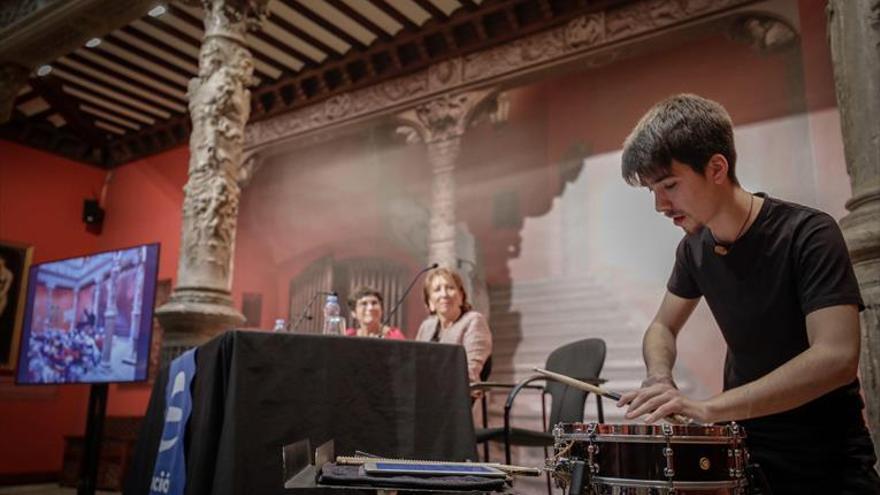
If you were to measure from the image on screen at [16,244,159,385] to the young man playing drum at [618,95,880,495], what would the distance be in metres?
3.68

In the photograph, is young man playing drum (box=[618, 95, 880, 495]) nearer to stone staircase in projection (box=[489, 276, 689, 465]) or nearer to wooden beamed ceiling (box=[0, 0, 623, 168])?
stone staircase in projection (box=[489, 276, 689, 465])

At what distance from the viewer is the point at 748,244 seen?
1.49 m

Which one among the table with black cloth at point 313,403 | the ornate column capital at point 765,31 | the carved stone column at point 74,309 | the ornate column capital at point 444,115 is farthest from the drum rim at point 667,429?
the ornate column capital at point 444,115

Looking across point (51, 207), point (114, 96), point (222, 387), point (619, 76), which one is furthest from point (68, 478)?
point (619, 76)

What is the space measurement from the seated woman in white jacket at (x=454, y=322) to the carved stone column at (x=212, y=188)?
127cm

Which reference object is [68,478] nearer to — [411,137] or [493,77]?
[411,137]

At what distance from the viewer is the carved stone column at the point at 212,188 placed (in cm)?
418

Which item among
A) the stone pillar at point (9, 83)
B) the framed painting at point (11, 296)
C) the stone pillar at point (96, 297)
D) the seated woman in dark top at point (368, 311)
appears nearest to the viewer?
the seated woman in dark top at point (368, 311)

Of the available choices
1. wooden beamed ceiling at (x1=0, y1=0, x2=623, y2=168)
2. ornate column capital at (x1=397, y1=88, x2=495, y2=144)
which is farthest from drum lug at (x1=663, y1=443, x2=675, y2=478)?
ornate column capital at (x1=397, y1=88, x2=495, y2=144)

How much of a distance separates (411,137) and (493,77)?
47.0 inches

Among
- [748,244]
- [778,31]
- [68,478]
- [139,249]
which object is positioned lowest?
[68,478]

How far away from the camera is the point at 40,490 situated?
7.20 m

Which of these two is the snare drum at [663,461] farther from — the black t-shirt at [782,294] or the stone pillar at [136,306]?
the stone pillar at [136,306]

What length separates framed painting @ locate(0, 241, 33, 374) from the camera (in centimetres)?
802
